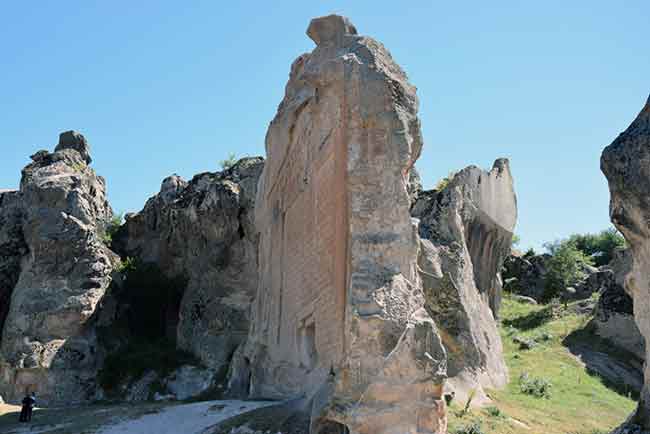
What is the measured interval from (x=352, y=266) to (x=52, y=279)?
15.4 metres

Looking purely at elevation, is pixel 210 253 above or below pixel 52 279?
above

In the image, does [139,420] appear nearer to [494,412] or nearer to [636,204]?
[494,412]

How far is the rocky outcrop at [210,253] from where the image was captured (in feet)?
78.0

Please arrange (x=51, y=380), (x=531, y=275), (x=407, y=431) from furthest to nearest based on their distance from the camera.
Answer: (x=531, y=275) < (x=51, y=380) < (x=407, y=431)

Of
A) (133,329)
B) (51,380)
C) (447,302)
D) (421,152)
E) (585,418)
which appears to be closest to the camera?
(421,152)

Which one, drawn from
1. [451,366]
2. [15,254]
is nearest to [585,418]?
[451,366]

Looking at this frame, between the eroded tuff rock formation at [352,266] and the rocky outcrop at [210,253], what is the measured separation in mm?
6915

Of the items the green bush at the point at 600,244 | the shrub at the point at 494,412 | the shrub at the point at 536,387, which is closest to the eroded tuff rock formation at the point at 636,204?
the shrub at the point at 494,412

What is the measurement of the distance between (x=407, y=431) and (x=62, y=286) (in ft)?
53.9

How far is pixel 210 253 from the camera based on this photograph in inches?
992

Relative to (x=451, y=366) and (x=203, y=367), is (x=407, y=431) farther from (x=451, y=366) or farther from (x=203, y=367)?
(x=203, y=367)

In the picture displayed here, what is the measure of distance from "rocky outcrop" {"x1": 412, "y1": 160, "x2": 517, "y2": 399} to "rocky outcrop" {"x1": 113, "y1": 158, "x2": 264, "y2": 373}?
24.1 feet

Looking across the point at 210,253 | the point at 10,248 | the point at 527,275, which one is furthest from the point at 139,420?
the point at 527,275

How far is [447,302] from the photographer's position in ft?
51.8
